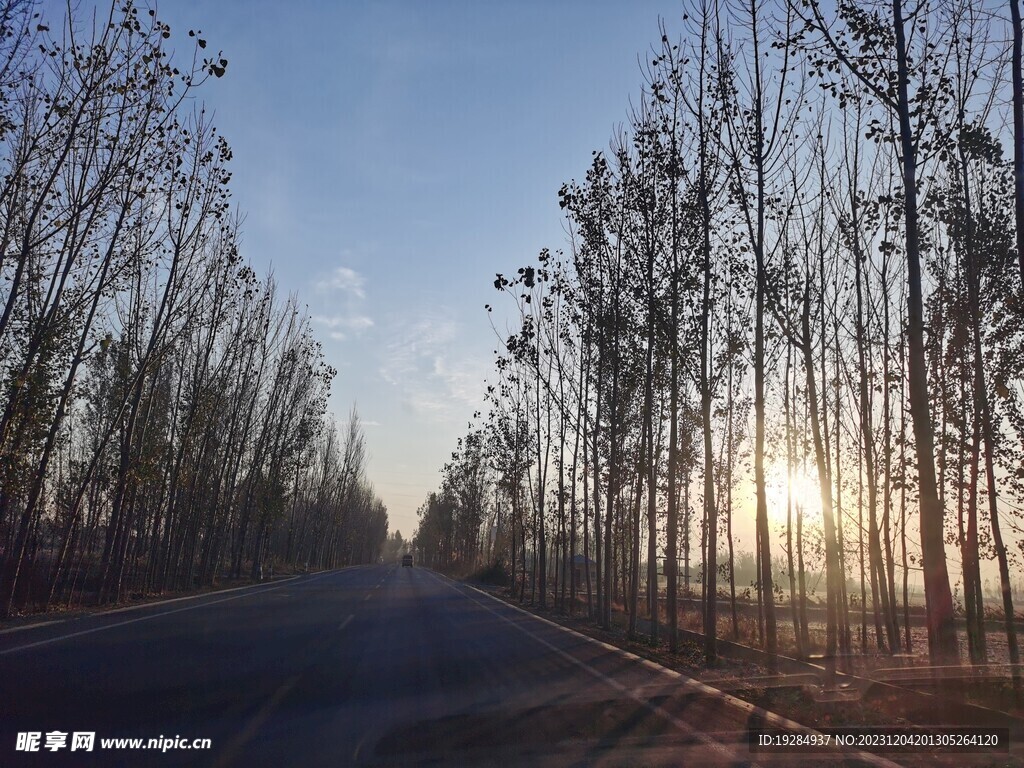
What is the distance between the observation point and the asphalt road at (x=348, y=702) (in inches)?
238

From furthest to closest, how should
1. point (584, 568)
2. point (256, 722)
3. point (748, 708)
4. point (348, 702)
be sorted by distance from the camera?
point (584, 568) < point (748, 708) < point (348, 702) < point (256, 722)

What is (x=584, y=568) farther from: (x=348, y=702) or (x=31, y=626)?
(x=348, y=702)

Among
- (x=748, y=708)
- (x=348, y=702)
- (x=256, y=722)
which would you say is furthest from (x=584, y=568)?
(x=256, y=722)

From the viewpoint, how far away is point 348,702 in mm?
8000

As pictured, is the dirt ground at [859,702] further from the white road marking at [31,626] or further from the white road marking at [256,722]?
the white road marking at [31,626]

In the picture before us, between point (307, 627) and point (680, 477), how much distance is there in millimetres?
16288

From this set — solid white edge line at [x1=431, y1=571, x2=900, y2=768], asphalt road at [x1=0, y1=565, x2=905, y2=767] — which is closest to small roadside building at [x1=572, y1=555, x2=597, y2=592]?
asphalt road at [x1=0, y1=565, x2=905, y2=767]

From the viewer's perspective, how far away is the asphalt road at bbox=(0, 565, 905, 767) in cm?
605

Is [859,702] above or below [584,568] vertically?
below

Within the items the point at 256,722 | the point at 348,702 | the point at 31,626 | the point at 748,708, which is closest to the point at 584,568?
the point at 31,626

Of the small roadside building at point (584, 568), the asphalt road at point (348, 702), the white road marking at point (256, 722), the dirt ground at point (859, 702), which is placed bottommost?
the white road marking at point (256, 722)

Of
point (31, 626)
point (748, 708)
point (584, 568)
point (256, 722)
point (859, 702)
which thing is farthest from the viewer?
point (584, 568)

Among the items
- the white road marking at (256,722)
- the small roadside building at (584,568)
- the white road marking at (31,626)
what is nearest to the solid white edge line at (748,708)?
the white road marking at (256,722)

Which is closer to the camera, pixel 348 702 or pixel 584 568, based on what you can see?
pixel 348 702
